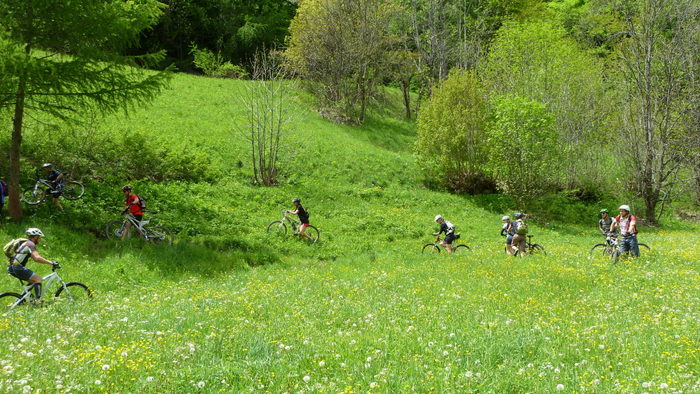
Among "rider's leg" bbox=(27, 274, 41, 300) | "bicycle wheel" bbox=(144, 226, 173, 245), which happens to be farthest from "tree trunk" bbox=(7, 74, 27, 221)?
"rider's leg" bbox=(27, 274, 41, 300)

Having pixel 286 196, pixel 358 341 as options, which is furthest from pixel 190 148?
pixel 358 341

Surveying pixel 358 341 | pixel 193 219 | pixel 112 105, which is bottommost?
pixel 193 219

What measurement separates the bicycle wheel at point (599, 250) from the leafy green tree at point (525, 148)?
11.3 meters

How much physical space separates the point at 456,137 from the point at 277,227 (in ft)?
59.3

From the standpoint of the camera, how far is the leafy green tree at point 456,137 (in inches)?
1344

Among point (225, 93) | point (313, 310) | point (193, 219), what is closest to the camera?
point (313, 310)

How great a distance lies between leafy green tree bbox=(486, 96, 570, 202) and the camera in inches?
1198

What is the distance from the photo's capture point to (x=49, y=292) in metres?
11.4

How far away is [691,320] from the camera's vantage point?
25.1 ft

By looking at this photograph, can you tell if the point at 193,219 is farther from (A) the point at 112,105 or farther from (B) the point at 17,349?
(B) the point at 17,349

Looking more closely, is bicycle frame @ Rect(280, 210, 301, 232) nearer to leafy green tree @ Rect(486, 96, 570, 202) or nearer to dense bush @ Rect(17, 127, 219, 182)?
dense bush @ Rect(17, 127, 219, 182)

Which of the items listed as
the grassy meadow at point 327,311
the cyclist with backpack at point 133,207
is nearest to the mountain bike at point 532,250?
the grassy meadow at point 327,311

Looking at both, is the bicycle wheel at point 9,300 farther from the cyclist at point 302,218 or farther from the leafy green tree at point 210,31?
the leafy green tree at point 210,31

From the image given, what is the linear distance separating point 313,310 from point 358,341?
2.69 metres
